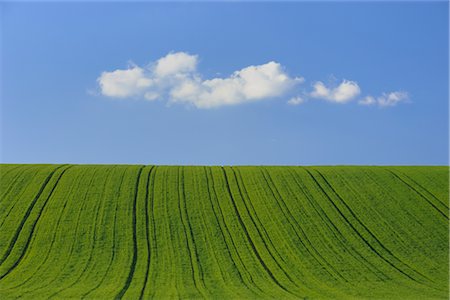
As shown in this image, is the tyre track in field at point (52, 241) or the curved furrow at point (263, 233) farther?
the curved furrow at point (263, 233)

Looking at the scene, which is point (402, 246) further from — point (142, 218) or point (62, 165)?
point (62, 165)

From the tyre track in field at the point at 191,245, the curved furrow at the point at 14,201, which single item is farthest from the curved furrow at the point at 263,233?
the curved furrow at the point at 14,201

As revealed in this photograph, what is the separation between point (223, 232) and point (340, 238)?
7.22 m

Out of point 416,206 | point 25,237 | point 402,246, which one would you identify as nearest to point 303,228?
point 402,246

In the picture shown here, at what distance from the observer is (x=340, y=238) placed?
38.7 metres

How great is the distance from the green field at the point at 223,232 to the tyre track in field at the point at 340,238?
4.4 inches

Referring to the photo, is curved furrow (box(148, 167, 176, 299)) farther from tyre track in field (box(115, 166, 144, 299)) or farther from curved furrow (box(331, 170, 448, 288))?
curved furrow (box(331, 170, 448, 288))

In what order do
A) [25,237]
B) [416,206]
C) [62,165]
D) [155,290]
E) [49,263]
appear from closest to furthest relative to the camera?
[155,290] → [49,263] → [25,237] → [416,206] → [62,165]

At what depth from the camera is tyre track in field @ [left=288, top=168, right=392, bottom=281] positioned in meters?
33.9

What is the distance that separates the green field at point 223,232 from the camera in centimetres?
3084

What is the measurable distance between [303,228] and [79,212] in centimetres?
1443

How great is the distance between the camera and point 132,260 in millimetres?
34406

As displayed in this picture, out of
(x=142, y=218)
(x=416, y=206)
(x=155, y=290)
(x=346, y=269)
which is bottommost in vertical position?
(x=155, y=290)

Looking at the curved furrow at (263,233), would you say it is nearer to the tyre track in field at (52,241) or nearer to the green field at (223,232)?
the green field at (223,232)
